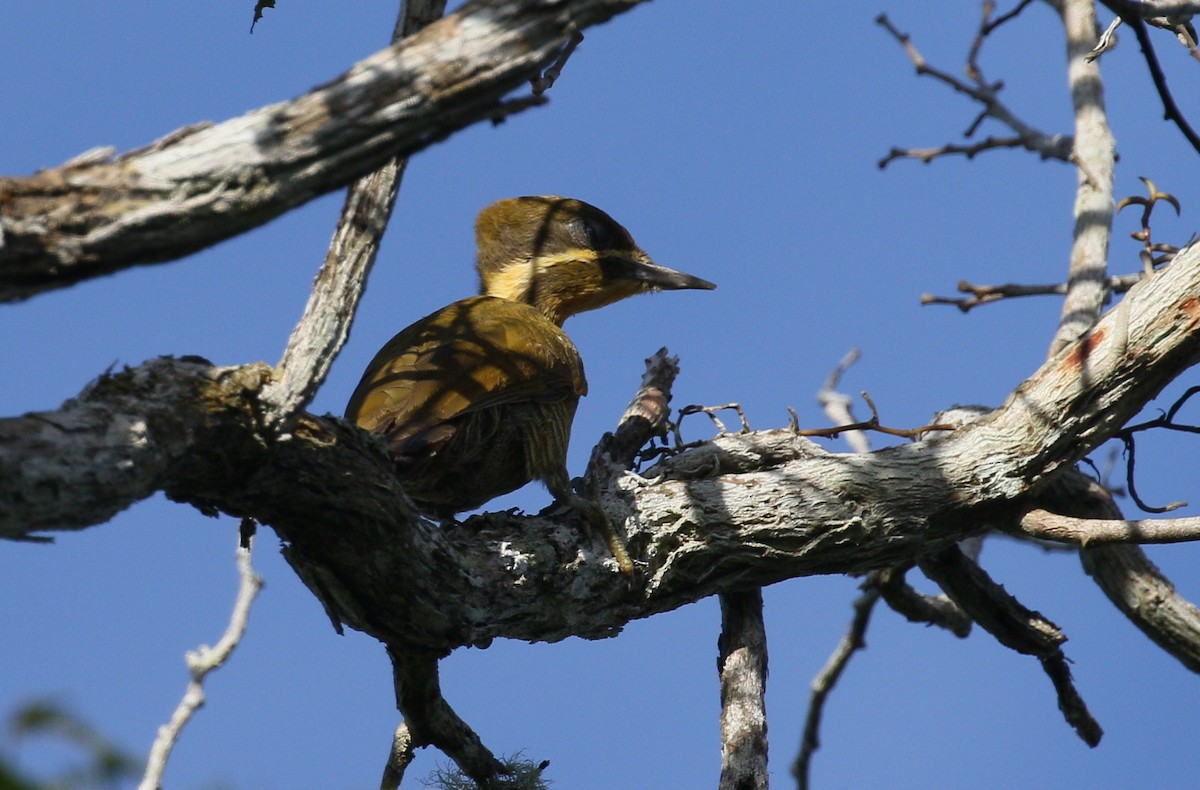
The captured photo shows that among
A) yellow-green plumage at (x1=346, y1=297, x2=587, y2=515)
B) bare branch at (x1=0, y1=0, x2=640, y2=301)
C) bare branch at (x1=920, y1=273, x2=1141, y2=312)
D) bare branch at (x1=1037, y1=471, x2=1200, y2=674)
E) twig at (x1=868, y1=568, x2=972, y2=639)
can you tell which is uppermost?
bare branch at (x1=920, y1=273, x2=1141, y2=312)

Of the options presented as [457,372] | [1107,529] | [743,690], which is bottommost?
[743,690]

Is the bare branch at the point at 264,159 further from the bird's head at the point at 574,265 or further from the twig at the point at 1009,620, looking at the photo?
the bird's head at the point at 574,265

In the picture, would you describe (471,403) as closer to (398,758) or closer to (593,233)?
(398,758)

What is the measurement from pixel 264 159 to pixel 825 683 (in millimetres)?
4674

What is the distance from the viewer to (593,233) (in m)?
6.08

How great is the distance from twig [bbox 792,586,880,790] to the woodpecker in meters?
1.77

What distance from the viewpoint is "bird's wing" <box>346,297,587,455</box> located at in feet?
13.9

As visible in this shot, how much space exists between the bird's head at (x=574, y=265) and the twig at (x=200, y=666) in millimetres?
2243

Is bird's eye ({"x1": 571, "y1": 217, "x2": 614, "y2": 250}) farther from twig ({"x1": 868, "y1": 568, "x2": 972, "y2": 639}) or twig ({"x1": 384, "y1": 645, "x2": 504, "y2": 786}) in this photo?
twig ({"x1": 384, "y1": 645, "x2": 504, "y2": 786})

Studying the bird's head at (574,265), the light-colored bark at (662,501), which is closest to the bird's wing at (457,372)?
the light-colored bark at (662,501)

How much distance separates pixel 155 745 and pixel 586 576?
1.38 metres

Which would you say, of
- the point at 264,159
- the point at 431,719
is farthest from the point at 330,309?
the point at 431,719

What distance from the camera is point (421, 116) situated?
235cm

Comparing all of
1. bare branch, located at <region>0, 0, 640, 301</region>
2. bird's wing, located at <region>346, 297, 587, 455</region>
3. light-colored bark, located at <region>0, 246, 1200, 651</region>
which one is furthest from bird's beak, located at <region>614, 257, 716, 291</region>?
bare branch, located at <region>0, 0, 640, 301</region>
